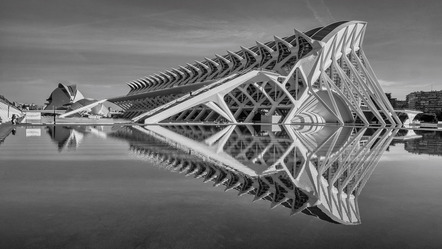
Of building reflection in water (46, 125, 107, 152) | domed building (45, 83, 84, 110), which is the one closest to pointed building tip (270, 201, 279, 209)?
building reflection in water (46, 125, 107, 152)

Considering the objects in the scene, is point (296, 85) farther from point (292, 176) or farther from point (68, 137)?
point (292, 176)

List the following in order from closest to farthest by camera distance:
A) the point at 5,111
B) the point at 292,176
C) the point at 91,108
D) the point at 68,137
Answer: the point at 292,176 → the point at 68,137 → the point at 5,111 → the point at 91,108

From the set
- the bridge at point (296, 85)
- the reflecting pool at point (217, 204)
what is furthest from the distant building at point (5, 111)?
the reflecting pool at point (217, 204)

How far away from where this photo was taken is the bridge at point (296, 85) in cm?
3325

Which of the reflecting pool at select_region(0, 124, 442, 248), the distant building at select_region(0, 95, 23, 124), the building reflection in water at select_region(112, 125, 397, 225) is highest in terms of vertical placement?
the distant building at select_region(0, 95, 23, 124)

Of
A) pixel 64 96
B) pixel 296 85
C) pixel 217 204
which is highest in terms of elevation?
pixel 64 96

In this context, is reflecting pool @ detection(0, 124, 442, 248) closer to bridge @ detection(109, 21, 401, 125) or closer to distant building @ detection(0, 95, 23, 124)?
bridge @ detection(109, 21, 401, 125)

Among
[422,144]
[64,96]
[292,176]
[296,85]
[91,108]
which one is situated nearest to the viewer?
[292,176]

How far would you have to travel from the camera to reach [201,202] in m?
4.46

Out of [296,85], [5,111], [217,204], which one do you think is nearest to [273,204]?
[217,204]

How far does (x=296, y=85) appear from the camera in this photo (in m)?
36.8

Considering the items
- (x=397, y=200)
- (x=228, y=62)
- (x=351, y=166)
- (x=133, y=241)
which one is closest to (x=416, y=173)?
(x=351, y=166)

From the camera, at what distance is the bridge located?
109 ft

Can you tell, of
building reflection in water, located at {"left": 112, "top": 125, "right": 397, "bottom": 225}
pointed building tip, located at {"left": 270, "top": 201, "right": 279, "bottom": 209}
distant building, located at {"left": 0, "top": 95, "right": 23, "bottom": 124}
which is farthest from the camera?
distant building, located at {"left": 0, "top": 95, "right": 23, "bottom": 124}
